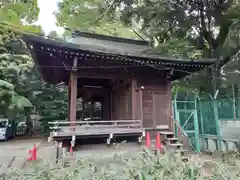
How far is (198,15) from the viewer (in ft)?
35.1

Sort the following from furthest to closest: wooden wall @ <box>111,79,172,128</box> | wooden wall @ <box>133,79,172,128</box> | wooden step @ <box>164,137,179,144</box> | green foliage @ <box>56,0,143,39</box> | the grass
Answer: green foliage @ <box>56,0,143,39</box>, wooden wall @ <box>133,79,172,128</box>, wooden wall @ <box>111,79,172,128</box>, wooden step @ <box>164,137,179,144</box>, the grass

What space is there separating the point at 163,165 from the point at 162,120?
218 inches

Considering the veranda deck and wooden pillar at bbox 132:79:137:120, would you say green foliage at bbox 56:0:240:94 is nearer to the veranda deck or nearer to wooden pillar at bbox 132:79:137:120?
wooden pillar at bbox 132:79:137:120

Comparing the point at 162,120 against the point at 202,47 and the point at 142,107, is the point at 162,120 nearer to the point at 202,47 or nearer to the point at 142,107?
the point at 142,107

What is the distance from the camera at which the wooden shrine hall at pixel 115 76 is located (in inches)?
233

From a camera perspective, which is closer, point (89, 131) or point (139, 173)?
point (139, 173)

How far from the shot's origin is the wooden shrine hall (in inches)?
233

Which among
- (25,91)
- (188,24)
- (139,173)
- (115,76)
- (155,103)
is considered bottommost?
(139,173)

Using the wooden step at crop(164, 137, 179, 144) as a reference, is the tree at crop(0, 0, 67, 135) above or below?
above

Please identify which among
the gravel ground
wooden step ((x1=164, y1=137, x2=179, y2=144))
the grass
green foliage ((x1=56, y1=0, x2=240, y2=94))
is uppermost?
green foliage ((x1=56, y1=0, x2=240, y2=94))

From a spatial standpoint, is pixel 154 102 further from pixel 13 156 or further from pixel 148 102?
pixel 13 156

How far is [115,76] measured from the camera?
285 inches

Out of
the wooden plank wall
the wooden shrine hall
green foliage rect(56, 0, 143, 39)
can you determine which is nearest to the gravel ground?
the wooden shrine hall

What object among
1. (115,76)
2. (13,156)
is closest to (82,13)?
(115,76)
